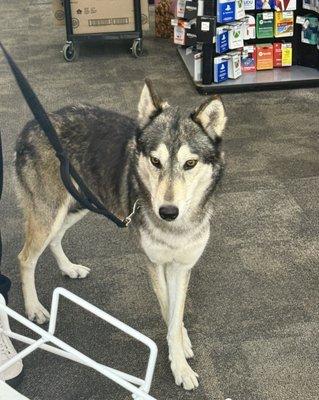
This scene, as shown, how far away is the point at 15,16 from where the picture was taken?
7.43m

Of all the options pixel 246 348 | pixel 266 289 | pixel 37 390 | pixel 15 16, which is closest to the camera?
pixel 37 390

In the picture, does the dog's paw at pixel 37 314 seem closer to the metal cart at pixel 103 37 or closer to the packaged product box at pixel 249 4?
the packaged product box at pixel 249 4

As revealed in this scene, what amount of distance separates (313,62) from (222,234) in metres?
2.86

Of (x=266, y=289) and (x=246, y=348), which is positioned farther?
(x=266, y=289)

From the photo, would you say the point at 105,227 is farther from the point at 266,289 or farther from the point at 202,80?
the point at 202,80

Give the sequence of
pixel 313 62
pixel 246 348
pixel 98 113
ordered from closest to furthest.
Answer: pixel 246 348
pixel 98 113
pixel 313 62

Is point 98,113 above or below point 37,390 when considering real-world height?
above

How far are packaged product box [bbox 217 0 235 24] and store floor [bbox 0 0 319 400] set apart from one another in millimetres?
749

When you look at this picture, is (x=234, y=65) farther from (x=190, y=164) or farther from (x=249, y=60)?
(x=190, y=164)

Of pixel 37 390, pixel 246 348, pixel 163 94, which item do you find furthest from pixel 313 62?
pixel 37 390

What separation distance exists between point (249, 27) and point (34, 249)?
341 centimetres

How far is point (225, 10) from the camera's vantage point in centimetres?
454

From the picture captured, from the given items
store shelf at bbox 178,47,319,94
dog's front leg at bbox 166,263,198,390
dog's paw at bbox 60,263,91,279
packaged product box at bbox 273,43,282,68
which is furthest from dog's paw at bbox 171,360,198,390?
packaged product box at bbox 273,43,282,68

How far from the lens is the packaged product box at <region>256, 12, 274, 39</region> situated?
16.2 ft
